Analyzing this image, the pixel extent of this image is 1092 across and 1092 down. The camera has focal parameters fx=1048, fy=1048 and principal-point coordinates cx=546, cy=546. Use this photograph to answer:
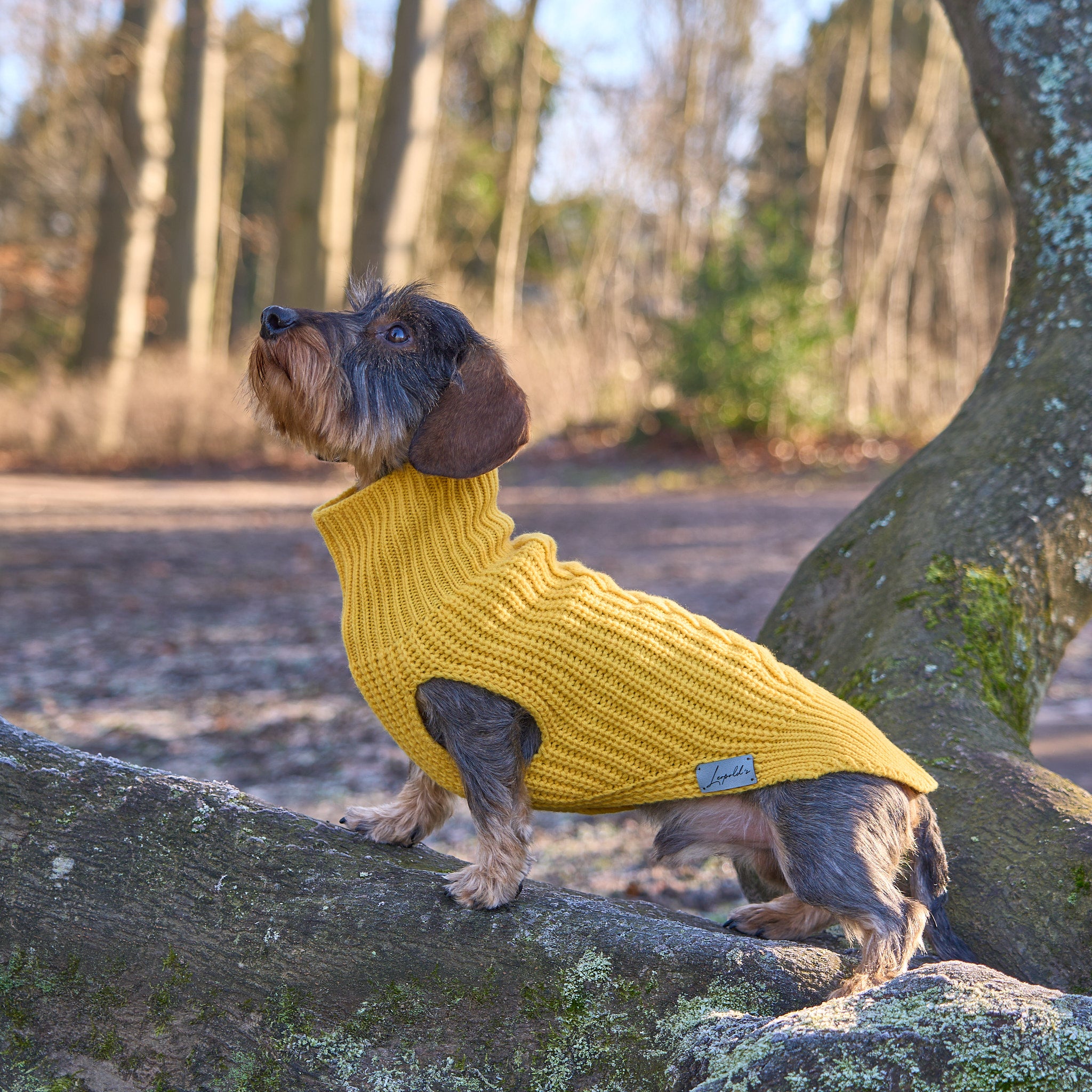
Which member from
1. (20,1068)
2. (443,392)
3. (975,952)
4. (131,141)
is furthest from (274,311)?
(131,141)

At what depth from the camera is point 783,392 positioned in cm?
1900

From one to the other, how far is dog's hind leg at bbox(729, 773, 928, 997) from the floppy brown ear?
1250 mm

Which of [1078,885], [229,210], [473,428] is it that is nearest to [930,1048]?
[1078,885]

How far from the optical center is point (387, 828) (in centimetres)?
339

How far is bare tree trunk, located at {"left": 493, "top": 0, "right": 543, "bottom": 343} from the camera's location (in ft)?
82.7

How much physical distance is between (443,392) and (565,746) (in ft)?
3.71

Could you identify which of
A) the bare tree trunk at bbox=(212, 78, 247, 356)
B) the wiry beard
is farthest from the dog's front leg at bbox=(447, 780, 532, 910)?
the bare tree trunk at bbox=(212, 78, 247, 356)

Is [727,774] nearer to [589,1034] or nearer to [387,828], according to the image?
[589,1034]

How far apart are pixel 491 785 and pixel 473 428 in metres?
1.04

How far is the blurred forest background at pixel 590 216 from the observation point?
19.2m

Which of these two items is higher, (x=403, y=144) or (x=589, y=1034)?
(x=403, y=144)

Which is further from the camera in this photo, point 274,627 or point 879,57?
point 879,57

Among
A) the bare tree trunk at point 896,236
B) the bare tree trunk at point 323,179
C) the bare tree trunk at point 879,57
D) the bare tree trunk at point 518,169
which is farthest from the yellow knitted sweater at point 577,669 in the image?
the bare tree trunk at point 879,57

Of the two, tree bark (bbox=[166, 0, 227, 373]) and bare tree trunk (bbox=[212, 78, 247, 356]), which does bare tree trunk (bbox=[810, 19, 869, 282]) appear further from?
bare tree trunk (bbox=[212, 78, 247, 356])
